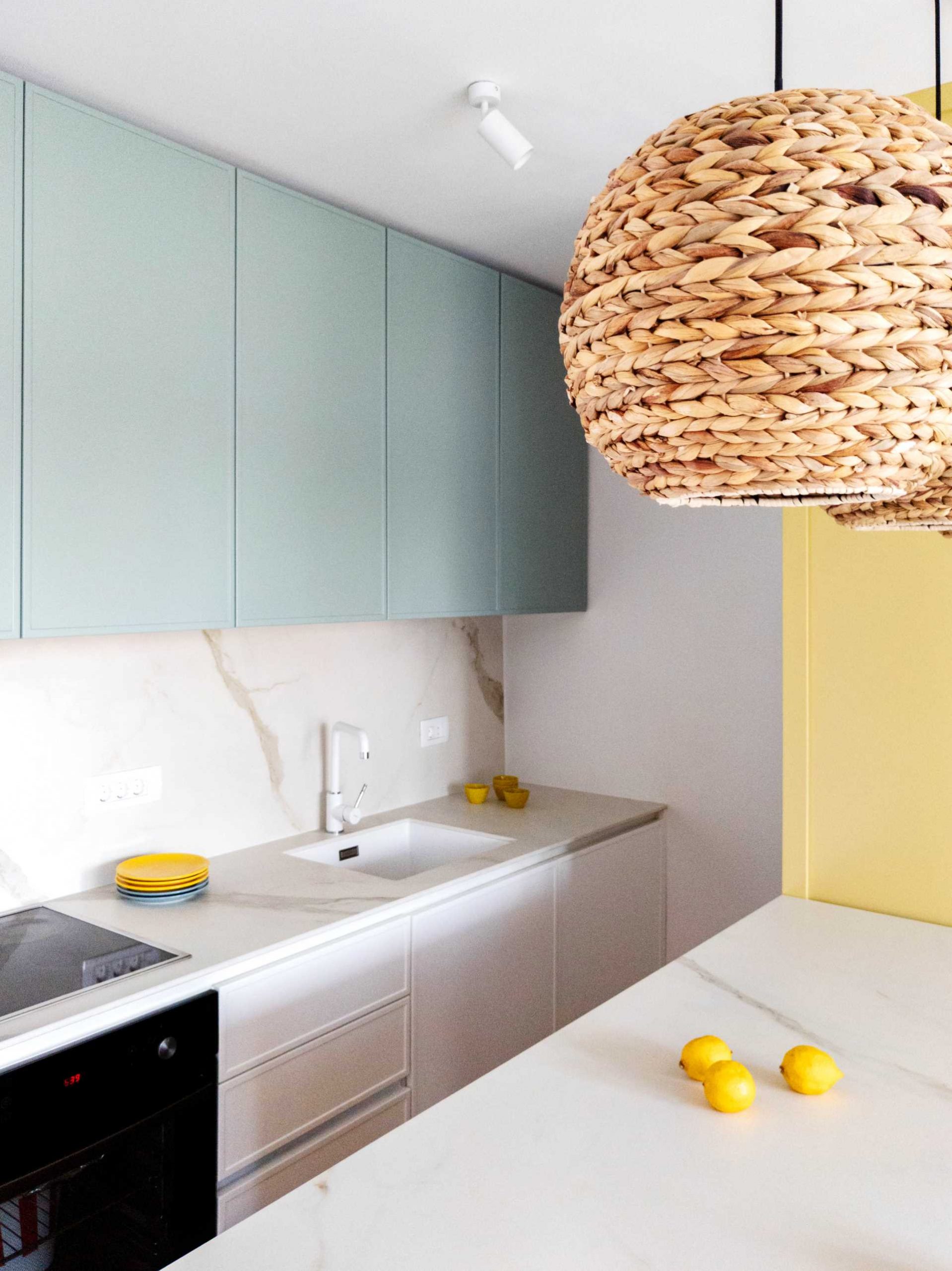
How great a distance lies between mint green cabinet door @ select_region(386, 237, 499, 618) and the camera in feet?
8.23

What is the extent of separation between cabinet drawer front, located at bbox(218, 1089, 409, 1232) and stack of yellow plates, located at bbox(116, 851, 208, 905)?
0.56 meters

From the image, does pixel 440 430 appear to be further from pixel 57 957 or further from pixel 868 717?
pixel 57 957

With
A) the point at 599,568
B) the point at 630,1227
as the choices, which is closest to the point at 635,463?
the point at 630,1227

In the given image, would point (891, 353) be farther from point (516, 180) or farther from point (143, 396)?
point (516, 180)

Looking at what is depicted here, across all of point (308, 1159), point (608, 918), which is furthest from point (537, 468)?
point (308, 1159)

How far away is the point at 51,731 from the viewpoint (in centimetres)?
218

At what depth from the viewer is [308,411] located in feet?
7.45

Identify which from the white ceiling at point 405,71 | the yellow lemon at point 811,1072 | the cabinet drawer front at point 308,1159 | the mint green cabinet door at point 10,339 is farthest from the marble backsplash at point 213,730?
the yellow lemon at point 811,1072

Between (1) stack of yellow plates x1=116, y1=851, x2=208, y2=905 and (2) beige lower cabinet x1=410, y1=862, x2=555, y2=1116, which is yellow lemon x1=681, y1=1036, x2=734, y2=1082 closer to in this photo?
(2) beige lower cabinet x1=410, y1=862, x2=555, y2=1116

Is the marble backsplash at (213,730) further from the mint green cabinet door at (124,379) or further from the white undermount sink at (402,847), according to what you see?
the mint green cabinet door at (124,379)

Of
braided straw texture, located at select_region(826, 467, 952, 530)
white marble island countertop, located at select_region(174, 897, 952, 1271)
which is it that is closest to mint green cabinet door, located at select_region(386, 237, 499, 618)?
white marble island countertop, located at select_region(174, 897, 952, 1271)

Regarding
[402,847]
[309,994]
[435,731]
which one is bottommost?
[309,994]

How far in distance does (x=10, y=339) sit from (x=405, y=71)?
0.82 m

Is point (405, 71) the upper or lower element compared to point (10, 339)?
upper
